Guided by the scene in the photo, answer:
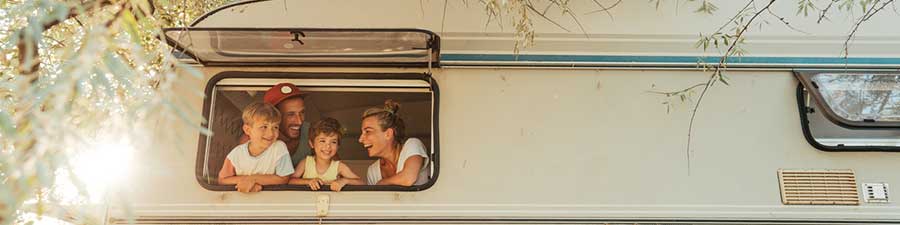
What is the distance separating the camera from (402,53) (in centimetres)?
292

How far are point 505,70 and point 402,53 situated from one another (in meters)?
0.49

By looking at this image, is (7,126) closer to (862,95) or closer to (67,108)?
(67,108)

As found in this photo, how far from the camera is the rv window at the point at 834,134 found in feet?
9.27

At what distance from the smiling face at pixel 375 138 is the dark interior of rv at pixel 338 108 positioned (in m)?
0.04

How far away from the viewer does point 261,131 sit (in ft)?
9.77

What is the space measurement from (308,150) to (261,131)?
237mm

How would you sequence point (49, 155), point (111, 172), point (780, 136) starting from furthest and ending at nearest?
point (780, 136), point (111, 172), point (49, 155)

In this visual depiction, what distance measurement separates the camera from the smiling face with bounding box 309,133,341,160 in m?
2.97

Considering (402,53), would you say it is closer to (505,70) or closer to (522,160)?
(505,70)

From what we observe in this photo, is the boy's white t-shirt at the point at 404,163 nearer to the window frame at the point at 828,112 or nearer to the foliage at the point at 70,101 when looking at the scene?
the foliage at the point at 70,101

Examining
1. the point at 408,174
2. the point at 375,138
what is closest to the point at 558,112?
the point at 408,174

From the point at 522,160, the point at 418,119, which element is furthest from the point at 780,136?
the point at 418,119

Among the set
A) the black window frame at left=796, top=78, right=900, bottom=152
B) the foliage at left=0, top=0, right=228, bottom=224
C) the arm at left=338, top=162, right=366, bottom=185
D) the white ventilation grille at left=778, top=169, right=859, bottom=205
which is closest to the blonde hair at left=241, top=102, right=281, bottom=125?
the arm at left=338, top=162, right=366, bottom=185

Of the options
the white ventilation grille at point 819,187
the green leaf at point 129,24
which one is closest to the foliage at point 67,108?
the green leaf at point 129,24
